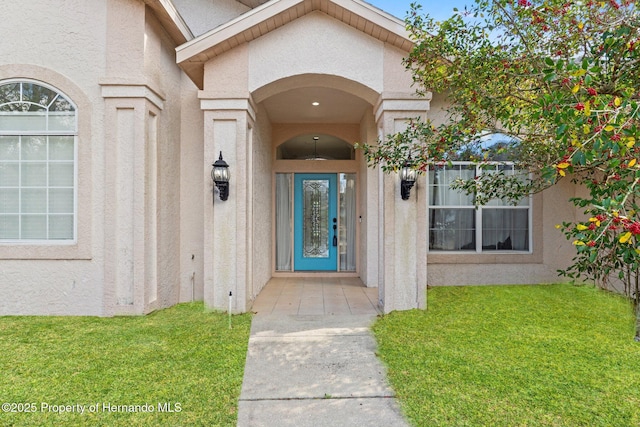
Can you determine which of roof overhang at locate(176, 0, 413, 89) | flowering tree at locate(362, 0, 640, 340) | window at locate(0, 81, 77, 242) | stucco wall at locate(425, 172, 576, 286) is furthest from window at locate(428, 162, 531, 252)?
window at locate(0, 81, 77, 242)

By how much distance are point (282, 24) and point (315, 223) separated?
16.4 feet

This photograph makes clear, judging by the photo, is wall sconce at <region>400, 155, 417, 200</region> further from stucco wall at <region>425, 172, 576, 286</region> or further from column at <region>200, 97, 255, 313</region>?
column at <region>200, 97, 255, 313</region>

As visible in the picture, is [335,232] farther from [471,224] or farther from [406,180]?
[406,180]

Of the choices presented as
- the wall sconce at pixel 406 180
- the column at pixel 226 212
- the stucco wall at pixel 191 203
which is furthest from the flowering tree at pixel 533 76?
the stucco wall at pixel 191 203

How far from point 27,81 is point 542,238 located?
9745mm

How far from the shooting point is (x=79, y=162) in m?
5.34

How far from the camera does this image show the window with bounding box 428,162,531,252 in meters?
7.25

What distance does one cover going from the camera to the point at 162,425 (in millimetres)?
2820

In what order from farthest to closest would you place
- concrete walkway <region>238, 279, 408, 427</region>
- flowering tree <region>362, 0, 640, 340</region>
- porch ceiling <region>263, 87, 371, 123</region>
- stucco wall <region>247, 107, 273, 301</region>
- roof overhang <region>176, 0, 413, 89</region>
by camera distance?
1. porch ceiling <region>263, 87, 371, 123</region>
2. stucco wall <region>247, 107, 273, 301</region>
3. roof overhang <region>176, 0, 413, 89</region>
4. concrete walkway <region>238, 279, 408, 427</region>
5. flowering tree <region>362, 0, 640, 340</region>

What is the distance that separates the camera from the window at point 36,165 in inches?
213

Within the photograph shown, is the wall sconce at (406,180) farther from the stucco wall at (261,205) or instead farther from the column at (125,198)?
the column at (125,198)

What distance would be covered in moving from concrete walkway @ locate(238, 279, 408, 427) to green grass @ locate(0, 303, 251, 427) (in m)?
0.24

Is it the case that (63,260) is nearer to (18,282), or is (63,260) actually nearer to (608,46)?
(18,282)

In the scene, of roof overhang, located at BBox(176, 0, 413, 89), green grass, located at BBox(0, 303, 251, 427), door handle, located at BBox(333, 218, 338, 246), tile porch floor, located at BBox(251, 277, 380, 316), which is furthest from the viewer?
door handle, located at BBox(333, 218, 338, 246)
